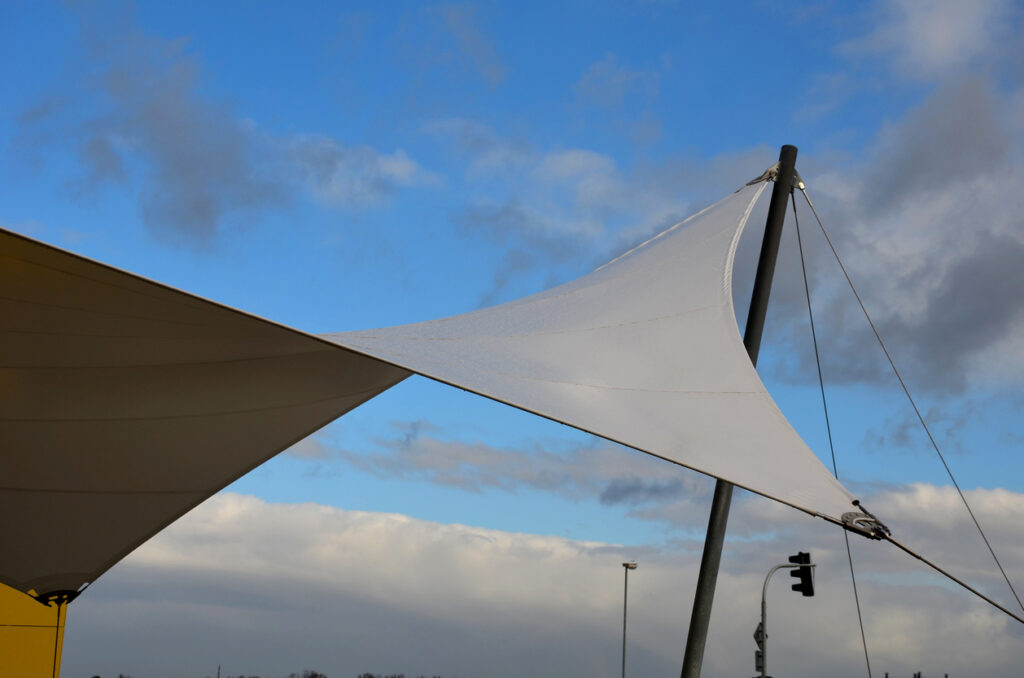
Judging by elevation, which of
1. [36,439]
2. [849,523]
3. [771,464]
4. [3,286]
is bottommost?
[849,523]

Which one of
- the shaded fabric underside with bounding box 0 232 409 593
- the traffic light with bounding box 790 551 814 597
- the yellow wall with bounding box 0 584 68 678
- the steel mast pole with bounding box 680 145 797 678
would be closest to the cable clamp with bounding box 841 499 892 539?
the steel mast pole with bounding box 680 145 797 678

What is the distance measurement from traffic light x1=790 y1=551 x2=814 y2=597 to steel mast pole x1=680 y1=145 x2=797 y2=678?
24.3 feet

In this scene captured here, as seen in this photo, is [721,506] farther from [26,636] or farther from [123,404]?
[26,636]

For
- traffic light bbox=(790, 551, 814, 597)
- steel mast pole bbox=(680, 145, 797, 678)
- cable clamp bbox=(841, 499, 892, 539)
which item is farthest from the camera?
traffic light bbox=(790, 551, 814, 597)

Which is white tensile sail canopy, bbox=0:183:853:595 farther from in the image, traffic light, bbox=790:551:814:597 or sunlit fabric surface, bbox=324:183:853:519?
traffic light, bbox=790:551:814:597

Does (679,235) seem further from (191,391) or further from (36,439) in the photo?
(36,439)

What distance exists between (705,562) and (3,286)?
5306 mm

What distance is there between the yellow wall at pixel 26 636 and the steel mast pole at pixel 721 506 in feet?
19.9

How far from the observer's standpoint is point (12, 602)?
914 centimetres

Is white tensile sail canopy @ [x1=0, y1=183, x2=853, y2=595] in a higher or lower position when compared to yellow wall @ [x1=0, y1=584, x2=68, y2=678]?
higher

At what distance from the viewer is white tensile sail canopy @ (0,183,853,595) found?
5227 mm

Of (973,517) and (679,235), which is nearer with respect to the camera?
(973,517)

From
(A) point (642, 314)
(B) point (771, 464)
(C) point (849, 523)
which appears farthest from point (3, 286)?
(C) point (849, 523)

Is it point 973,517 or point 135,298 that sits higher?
point 135,298
